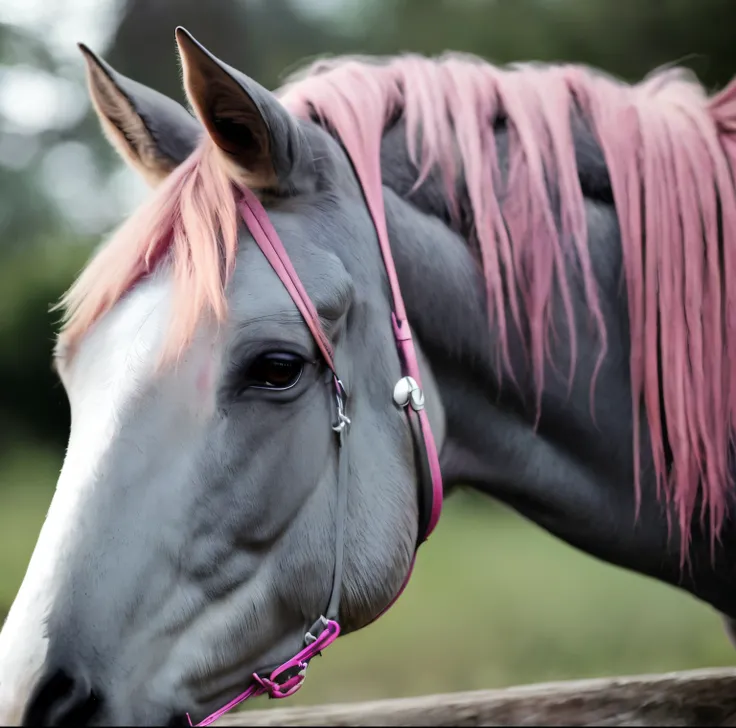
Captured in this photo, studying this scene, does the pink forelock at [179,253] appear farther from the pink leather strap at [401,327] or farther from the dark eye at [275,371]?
the pink leather strap at [401,327]

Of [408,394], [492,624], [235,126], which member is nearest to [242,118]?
[235,126]

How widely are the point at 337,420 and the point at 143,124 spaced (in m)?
0.49

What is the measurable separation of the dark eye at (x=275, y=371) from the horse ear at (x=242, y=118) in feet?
0.74

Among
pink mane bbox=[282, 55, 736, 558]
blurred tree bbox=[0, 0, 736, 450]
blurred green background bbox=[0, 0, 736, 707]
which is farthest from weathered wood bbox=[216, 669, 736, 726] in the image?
blurred tree bbox=[0, 0, 736, 450]

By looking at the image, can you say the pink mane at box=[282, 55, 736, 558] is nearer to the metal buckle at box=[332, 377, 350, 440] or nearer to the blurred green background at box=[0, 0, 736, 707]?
the metal buckle at box=[332, 377, 350, 440]

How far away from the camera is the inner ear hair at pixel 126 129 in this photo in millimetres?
995

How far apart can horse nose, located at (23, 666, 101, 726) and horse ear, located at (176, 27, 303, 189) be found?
580mm

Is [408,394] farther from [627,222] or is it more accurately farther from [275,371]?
[627,222]

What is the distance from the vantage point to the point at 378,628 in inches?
158

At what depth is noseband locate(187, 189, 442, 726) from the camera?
2.82 ft

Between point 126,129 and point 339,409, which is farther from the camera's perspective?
point 126,129

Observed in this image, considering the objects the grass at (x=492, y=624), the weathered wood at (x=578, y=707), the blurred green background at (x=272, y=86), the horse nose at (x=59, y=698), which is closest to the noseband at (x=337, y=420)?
the horse nose at (x=59, y=698)

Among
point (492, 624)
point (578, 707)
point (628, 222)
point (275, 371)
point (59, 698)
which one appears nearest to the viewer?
point (59, 698)

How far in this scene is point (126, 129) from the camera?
40.8 inches
